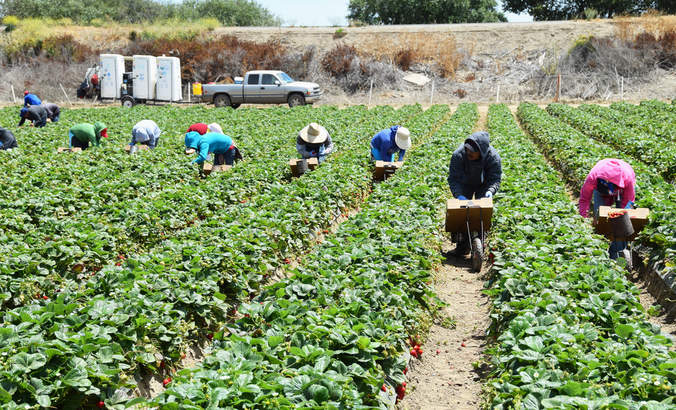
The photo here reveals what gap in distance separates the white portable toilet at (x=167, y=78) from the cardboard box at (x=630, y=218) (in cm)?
3082

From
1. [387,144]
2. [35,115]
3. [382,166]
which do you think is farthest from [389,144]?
[35,115]

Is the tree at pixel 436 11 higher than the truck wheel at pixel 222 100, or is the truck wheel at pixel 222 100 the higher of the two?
the tree at pixel 436 11

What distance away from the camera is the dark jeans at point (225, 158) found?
12750 mm

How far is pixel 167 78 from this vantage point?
3438cm

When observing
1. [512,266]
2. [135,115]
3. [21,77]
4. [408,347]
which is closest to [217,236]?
[408,347]

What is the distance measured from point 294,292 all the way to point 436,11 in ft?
189

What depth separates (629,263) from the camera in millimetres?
7379

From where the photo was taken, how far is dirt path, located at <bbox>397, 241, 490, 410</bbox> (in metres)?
4.86

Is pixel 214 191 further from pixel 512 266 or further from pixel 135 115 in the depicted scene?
pixel 135 115

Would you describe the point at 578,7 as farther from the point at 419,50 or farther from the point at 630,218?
the point at 630,218

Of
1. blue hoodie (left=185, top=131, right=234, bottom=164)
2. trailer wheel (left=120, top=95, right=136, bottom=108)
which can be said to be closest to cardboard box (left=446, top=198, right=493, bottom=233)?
blue hoodie (left=185, top=131, right=234, bottom=164)

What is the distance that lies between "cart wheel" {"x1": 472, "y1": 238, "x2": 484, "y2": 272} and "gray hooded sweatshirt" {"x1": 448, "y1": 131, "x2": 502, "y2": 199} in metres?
→ 0.74

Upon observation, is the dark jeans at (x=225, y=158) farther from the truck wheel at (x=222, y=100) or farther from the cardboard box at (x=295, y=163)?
the truck wheel at (x=222, y=100)

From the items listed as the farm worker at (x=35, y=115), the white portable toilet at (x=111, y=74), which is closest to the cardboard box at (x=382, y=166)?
the farm worker at (x=35, y=115)
